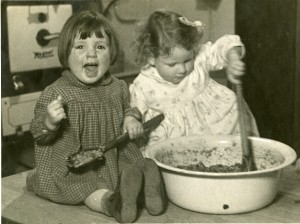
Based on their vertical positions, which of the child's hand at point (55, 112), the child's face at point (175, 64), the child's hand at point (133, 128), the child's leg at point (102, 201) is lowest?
the child's leg at point (102, 201)

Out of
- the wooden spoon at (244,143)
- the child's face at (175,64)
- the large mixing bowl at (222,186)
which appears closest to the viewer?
the large mixing bowl at (222,186)

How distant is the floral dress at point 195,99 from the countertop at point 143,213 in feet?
0.87

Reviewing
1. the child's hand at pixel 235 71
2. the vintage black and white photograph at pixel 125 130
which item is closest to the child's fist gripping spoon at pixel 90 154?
the vintage black and white photograph at pixel 125 130

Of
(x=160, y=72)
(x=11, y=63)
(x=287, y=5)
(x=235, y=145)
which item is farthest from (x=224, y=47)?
(x=287, y=5)

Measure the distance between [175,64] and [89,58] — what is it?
26cm

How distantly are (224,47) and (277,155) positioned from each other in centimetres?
33

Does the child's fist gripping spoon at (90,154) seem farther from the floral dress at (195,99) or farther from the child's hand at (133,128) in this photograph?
the floral dress at (195,99)

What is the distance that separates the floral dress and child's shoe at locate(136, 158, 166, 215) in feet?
1.05

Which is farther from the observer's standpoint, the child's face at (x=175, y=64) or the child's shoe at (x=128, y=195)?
the child's face at (x=175, y=64)

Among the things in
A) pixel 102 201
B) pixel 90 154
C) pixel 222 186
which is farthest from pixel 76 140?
pixel 222 186

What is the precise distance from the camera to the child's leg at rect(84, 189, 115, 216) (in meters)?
0.81

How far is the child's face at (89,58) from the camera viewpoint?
0.92 metres

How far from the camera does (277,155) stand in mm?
875

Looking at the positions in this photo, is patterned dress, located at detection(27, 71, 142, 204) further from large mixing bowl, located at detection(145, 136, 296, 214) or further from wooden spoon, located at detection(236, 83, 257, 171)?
wooden spoon, located at detection(236, 83, 257, 171)
